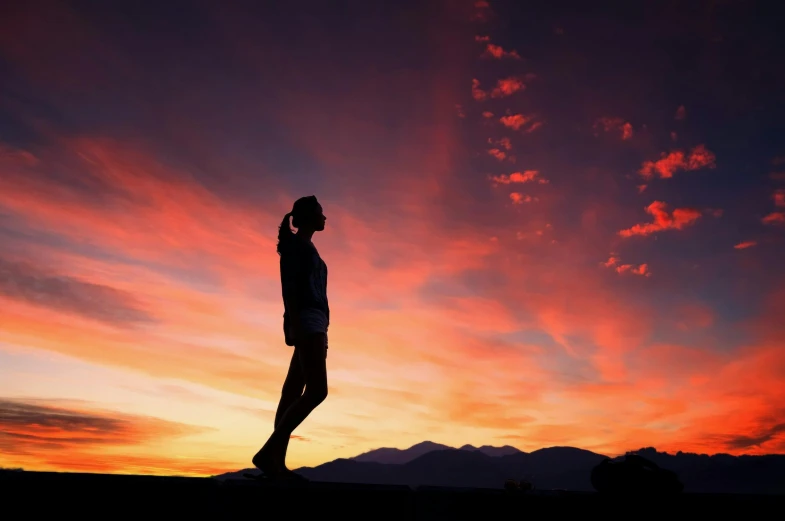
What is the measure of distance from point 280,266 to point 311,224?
659 mm

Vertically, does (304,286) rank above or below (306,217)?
below

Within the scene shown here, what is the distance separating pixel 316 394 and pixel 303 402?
142 millimetres

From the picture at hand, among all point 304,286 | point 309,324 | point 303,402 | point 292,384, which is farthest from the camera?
point 292,384

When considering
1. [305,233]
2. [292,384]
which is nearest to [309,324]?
[292,384]

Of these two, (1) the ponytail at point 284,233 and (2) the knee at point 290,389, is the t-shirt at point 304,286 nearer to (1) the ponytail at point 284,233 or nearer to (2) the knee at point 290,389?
(1) the ponytail at point 284,233

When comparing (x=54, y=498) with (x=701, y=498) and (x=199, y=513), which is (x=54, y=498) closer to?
(x=199, y=513)

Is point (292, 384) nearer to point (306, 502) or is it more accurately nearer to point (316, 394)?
point (316, 394)

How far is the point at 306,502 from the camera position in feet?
11.9

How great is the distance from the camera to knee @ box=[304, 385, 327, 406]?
5.11 metres

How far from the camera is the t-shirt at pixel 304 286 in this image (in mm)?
5391

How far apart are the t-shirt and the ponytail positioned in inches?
2.0

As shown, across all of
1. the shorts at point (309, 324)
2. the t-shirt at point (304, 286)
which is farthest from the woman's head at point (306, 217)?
the shorts at point (309, 324)

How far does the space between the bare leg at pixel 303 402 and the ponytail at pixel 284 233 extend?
1105 mm

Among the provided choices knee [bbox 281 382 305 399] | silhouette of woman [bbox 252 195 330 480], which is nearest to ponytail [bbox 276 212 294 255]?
silhouette of woman [bbox 252 195 330 480]
